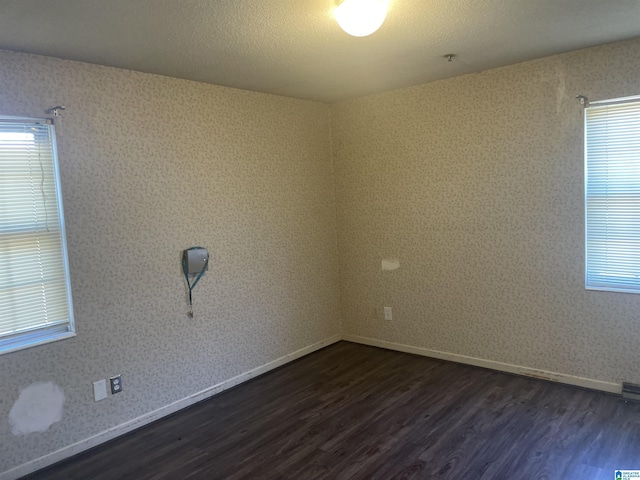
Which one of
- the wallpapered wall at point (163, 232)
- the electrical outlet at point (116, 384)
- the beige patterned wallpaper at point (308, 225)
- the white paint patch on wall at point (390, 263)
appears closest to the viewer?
the wallpapered wall at point (163, 232)

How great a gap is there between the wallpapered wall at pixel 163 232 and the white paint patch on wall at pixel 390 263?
69 cm

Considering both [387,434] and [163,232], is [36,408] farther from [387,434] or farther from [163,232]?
[387,434]

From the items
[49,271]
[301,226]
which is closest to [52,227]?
[49,271]

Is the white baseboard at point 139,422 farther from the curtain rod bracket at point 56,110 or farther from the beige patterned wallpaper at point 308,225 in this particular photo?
the curtain rod bracket at point 56,110

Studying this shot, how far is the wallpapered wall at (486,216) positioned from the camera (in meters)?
3.22

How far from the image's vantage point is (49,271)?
273 centimetres

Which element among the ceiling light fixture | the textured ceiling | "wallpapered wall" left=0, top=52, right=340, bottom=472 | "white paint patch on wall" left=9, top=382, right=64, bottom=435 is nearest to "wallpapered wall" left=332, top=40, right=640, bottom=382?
the textured ceiling

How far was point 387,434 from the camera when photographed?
2.84 metres

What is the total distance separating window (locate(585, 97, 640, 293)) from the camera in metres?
3.05

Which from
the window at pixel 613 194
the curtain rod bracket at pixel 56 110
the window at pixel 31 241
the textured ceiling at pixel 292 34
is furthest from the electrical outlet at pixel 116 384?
the window at pixel 613 194

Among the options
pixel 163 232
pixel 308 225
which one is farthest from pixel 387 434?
pixel 308 225

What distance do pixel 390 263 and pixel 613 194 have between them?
183 cm

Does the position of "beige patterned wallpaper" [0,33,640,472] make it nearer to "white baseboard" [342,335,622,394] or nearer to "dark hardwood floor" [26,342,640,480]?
"white baseboard" [342,335,622,394]

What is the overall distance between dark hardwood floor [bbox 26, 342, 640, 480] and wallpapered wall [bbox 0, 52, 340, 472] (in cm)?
33
